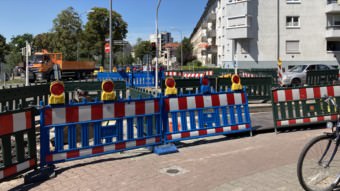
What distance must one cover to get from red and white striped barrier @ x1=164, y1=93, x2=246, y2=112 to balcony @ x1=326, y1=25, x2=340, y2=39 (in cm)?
3857

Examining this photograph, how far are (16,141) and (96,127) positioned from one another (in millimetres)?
1409

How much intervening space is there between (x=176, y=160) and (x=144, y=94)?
2483mm

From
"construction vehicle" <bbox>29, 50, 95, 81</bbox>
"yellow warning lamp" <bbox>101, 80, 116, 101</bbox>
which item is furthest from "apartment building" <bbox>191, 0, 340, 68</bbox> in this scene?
"yellow warning lamp" <bbox>101, 80, 116, 101</bbox>

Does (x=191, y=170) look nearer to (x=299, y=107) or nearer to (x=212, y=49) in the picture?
(x=299, y=107)

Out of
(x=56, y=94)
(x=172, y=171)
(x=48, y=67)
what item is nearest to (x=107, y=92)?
(x=56, y=94)

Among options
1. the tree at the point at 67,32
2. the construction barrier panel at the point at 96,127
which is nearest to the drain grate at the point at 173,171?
the construction barrier panel at the point at 96,127

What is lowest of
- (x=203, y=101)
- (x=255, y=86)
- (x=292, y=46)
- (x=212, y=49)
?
(x=203, y=101)

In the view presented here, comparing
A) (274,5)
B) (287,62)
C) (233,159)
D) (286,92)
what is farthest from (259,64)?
(233,159)

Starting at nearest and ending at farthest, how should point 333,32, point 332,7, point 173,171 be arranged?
point 173,171, point 332,7, point 333,32

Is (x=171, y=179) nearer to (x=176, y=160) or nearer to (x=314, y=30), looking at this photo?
(x=176, y=160)

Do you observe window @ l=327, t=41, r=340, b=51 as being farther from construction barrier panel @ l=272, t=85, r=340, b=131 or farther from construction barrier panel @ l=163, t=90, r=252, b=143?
construction barrier panel @ l=163, t=90, r=252, b=143

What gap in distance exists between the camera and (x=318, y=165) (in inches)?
171

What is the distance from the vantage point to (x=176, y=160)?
6168 millimetres

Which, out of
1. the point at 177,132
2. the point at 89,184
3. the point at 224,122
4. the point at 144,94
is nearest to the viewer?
the point at 89,184
